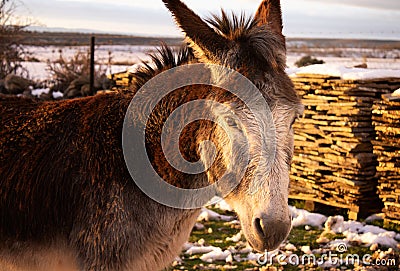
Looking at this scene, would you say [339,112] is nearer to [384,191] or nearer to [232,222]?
[384,191]

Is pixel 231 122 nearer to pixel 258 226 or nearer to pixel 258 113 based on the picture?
pixel 258 113

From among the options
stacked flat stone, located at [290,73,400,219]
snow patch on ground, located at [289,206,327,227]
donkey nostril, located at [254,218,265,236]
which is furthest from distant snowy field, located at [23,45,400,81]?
snow patch on ground, located at [289,206,327,227]

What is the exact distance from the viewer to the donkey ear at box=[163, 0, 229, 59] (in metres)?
2.76

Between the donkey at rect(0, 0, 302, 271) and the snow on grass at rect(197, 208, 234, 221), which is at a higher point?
the donkey at rect(0, 0, 302, 271)

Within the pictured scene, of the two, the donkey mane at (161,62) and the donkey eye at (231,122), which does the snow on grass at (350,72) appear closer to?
the donkey mane at (161,62)

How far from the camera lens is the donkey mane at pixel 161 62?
324cm

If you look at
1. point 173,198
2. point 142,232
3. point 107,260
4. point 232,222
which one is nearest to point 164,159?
point 173,198

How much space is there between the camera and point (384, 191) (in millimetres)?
6930

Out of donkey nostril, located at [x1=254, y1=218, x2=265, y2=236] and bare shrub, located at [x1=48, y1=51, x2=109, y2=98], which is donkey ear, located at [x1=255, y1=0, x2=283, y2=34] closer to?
donkey nostril, located at [x1=254, y1=218, x2=265, y2=236]

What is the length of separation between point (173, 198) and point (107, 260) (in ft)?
1.74

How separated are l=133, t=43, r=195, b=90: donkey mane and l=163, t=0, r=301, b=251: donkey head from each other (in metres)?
0.32

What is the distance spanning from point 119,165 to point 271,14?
1.39 meters

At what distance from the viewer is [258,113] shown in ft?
8.36

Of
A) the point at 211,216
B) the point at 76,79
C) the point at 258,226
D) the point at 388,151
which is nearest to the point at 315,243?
the point at 388,151
